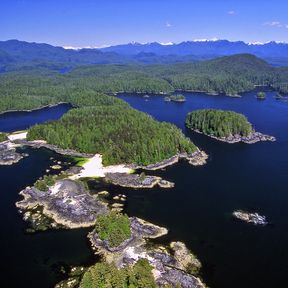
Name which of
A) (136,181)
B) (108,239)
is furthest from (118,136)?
(108,239)

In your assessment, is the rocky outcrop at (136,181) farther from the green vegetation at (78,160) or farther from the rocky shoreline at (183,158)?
the green vegetation at (78,160)

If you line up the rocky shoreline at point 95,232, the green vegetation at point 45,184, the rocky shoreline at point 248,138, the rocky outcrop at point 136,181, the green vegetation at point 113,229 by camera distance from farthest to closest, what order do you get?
1. the rocky shoreline at point 248,138
2. the rocky outcrop at point 136,181
3. the green vegetation at point 45,184
4. the green vegetation at point 113,229
5. the rocky shoreline at point 95,232

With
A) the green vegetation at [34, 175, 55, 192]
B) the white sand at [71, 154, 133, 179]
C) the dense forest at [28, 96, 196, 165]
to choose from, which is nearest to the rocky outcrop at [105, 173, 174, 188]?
the white sand at [71, 154, 133, 179]

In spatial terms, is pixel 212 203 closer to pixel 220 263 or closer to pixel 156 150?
pixel 220 263

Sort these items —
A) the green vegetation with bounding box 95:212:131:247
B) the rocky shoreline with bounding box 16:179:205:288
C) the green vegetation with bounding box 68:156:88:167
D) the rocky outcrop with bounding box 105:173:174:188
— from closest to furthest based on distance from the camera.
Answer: the rocky shoreline with bounding box 16:179:205:288 → the green vegetation with bounding box 95:212:131:247 → the rocky outcrop with bounding box 105:173:174:188 → the green vegetation with bounding box 68:156:88:167

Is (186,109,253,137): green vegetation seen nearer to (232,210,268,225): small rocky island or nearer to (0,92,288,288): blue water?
(0,92,288,288): blue water

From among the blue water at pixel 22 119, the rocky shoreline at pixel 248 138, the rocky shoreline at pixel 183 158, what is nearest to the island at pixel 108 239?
the rocky shoreline at pixel 183 158
